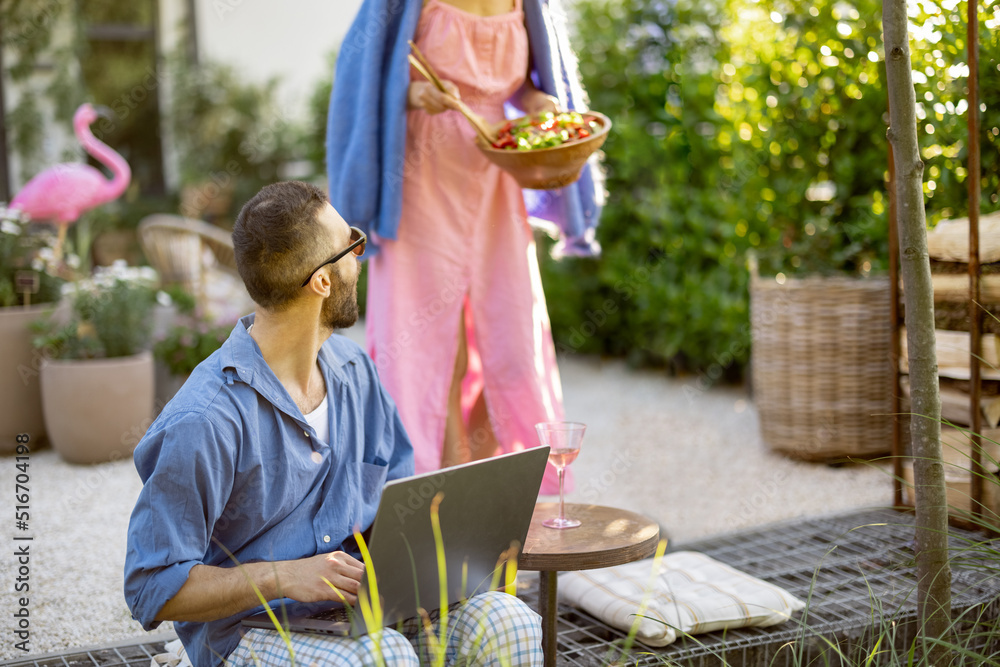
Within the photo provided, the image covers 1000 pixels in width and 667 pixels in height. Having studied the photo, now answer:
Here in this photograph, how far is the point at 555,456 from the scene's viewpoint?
181cm

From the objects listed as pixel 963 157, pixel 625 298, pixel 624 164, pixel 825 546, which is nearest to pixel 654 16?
pixel 624 164

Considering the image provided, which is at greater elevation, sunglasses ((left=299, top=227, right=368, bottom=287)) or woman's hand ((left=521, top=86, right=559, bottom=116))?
woman's hand ((left=521, top=86, right=559, bottom=116))

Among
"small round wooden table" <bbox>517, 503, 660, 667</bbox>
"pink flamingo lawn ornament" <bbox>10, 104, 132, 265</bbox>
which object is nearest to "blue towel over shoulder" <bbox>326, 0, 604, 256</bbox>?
"small round wooden table" <bbox>517, 503, 660, 667</bbox>

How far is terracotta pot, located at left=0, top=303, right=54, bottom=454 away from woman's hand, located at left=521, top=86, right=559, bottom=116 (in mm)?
2409

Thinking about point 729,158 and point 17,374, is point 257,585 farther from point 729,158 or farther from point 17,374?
point 729,158

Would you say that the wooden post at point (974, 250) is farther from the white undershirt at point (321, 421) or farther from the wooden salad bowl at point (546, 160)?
the white undershirt at point (321, 421)

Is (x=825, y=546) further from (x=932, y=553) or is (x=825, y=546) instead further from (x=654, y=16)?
(x=654, y=16)

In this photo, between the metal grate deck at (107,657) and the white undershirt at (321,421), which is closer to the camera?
the white undershirt at (321,421)

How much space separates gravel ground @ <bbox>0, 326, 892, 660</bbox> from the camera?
2.50 m

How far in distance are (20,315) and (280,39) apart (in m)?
4.84

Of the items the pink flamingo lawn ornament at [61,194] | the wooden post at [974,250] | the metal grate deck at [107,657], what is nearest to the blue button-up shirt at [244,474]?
the metal grate deck at [107,657]

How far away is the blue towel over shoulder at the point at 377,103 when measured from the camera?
7.95 ft

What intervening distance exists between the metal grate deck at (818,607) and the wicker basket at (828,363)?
86cm

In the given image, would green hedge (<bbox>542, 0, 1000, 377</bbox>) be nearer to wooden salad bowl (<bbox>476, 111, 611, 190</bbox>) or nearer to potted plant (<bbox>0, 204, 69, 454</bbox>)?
wooden salad bowl (<bbox>476, 111, 611, 190</bbox>)
